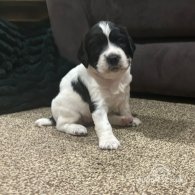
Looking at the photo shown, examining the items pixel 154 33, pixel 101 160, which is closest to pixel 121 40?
pixel 101 160

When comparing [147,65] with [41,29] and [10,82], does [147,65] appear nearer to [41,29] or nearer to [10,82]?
[10,82]

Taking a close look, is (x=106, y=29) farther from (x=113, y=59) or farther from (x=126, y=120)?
(x=126, y=120)

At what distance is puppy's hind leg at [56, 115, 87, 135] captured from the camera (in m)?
1.66

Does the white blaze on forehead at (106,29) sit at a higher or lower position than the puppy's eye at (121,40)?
higher

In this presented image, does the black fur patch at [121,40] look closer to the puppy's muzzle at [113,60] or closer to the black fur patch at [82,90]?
the puppy's muzzle at [113,60]

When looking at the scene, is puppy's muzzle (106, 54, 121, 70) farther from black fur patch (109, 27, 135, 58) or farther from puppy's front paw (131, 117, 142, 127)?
puppy's front paw (131, 117, 142, 127)

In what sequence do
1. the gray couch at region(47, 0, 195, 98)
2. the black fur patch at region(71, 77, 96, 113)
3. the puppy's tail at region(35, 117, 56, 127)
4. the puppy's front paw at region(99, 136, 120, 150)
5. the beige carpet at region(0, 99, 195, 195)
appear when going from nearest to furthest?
1. the beige carpet at region(0, 99, 195, 195)
2. the puppy's front paw at region(99, 136, 120, 150)
3. the black fur patch at region(71, 77, 96, 113)
4. the puppy's tail at region(35, 117, 56, 127)
5. the gray couch at region(47, 0, 195, 98)

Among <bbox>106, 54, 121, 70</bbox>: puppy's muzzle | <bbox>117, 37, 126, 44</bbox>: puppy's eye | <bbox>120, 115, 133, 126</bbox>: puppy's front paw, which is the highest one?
<bbox>117, 37, 126, 44</bbox>: puppy's eye

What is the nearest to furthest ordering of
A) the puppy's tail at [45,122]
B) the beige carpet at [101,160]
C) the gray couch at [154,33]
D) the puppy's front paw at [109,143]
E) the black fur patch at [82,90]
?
the beige carpet at [101,160] < the puppy's front paw at [109,143] < the black fur patch at [82,90] < the puppy's tail at [45,122] < the gray couch at [154,33]

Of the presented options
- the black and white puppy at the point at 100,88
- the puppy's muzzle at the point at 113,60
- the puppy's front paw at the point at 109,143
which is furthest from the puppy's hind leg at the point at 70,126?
the puppy's muzzle at the point at 113,60

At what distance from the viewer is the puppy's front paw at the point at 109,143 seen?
1462 millimetres

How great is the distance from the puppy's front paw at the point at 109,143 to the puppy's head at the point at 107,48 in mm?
251

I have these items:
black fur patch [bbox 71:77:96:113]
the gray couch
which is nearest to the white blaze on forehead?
black fur patch [bbox 71:77:96:113]

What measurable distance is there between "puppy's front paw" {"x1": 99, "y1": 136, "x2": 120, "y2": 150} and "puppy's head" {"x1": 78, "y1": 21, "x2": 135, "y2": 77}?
0.82ft
